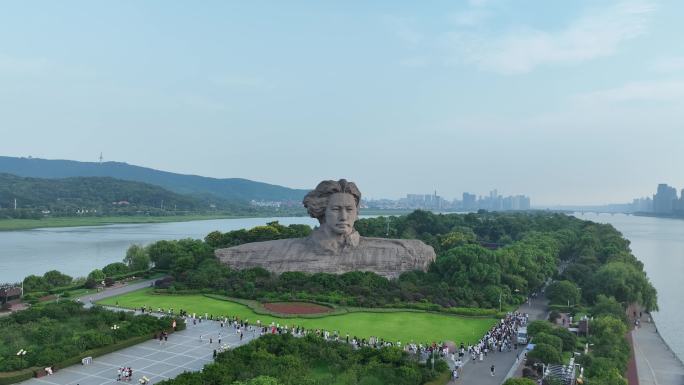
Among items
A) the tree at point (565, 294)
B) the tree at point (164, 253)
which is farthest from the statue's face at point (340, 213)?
the tree at point (164, 253)

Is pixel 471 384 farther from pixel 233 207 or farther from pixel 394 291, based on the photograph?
pixel 233 207

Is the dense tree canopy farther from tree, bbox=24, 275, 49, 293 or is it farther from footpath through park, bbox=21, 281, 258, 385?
tree, bbox=24, 275, 49, 293

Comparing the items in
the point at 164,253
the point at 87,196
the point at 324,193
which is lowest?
the point at 164,253

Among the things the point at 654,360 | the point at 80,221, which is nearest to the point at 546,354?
the point at 654,360

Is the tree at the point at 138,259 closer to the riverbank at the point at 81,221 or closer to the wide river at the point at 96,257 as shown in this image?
the wide river at the point at 96,257

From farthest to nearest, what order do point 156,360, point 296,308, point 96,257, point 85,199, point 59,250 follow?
point 85,199 → point 59,250 → point 96,257 → point 296,308 → point 156,360

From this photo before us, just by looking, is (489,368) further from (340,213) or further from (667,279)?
(667,279)

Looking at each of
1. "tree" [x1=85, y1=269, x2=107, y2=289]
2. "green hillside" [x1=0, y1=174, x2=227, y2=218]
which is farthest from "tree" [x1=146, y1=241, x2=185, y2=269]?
"green hillside" [x1=0, y1=174, x2=227, y2=218]
